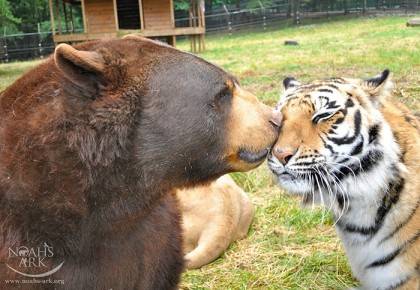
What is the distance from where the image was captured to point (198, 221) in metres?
4.22

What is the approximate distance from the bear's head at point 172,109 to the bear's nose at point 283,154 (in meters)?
0.14

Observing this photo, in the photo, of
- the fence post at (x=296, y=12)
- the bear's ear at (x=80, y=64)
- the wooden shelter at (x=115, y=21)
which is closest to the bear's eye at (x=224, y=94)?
the bear's ear at (x=80, y=64)

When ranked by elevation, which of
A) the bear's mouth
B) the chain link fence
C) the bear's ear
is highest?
the bear's ear

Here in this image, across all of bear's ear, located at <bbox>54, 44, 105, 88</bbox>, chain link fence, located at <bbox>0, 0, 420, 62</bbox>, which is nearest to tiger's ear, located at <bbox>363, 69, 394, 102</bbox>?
bear's ear, located at <bbox>54, 44, 105, 88</bbox>

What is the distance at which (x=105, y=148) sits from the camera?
7.81ft

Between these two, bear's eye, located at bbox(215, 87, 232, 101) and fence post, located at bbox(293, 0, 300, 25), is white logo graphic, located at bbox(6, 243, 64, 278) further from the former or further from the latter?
fence post, located at bbox(293, 0, 300, 25)

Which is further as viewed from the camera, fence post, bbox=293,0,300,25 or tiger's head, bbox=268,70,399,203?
fence post, bbox=293,0,300,25

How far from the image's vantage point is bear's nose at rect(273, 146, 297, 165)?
291 cm

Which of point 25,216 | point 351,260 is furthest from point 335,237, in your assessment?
point 25,216

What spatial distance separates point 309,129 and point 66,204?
144 centimetres

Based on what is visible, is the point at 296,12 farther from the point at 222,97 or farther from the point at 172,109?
the point at 172,109

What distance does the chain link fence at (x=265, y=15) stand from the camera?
110 feet

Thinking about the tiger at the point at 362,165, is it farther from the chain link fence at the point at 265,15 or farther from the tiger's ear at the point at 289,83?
the chain link fence at the point at 265,15

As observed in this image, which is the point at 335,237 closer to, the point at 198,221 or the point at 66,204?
the point at 198,221
